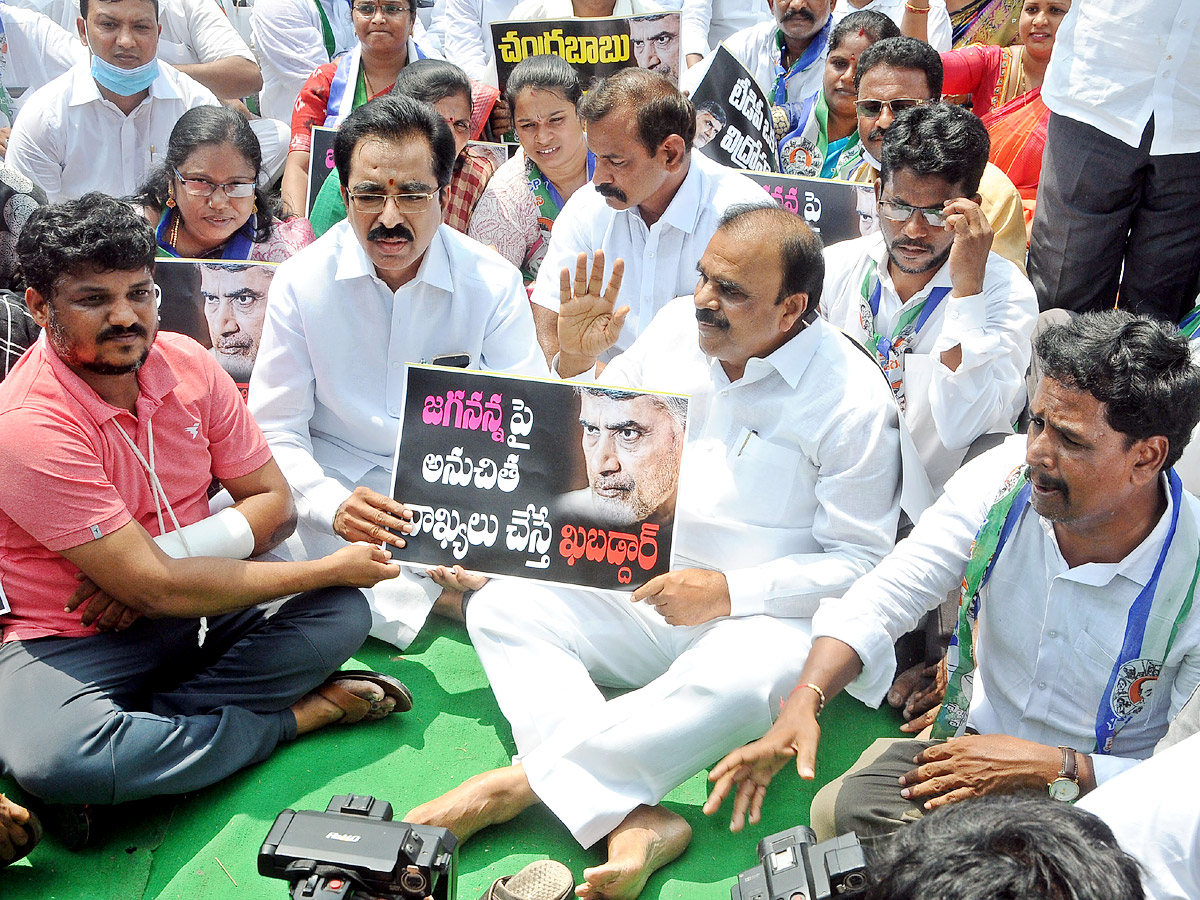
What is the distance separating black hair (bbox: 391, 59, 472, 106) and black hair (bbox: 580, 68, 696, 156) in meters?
1.02

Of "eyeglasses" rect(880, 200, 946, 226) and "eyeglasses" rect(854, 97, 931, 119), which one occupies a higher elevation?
"eyeglasses" rect(854, 97, 931, 119)

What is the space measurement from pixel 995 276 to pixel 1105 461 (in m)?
1.41

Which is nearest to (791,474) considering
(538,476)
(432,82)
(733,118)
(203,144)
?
(538,476)

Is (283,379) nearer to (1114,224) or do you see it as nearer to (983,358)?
(983,358)

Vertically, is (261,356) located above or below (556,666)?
above

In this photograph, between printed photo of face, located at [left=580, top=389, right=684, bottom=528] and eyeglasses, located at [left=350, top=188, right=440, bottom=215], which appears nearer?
printed photo of face, located at [left=580, top=389, right=684, bottom=528]

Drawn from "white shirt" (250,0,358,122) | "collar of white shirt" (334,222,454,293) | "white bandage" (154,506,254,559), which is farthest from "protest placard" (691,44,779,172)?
"white bandage" (154,506,254,559)

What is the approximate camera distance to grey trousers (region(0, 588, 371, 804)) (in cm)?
288

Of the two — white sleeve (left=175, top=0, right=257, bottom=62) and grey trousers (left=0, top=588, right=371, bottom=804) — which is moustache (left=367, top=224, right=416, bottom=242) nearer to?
grey trousers (left=0, top=588, right=371, bottom=804)

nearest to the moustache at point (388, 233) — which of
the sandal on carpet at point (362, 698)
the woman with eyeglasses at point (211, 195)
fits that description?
the woman with eyeglasses at point (211, 195)

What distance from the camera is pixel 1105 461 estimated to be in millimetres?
2559

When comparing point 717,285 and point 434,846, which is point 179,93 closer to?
point 717,285

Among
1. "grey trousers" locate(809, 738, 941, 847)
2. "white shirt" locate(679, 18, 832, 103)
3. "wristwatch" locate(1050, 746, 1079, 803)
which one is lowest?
"grey trousers" locate(809, 738, 941, 847)

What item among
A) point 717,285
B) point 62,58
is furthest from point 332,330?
point 62,58
